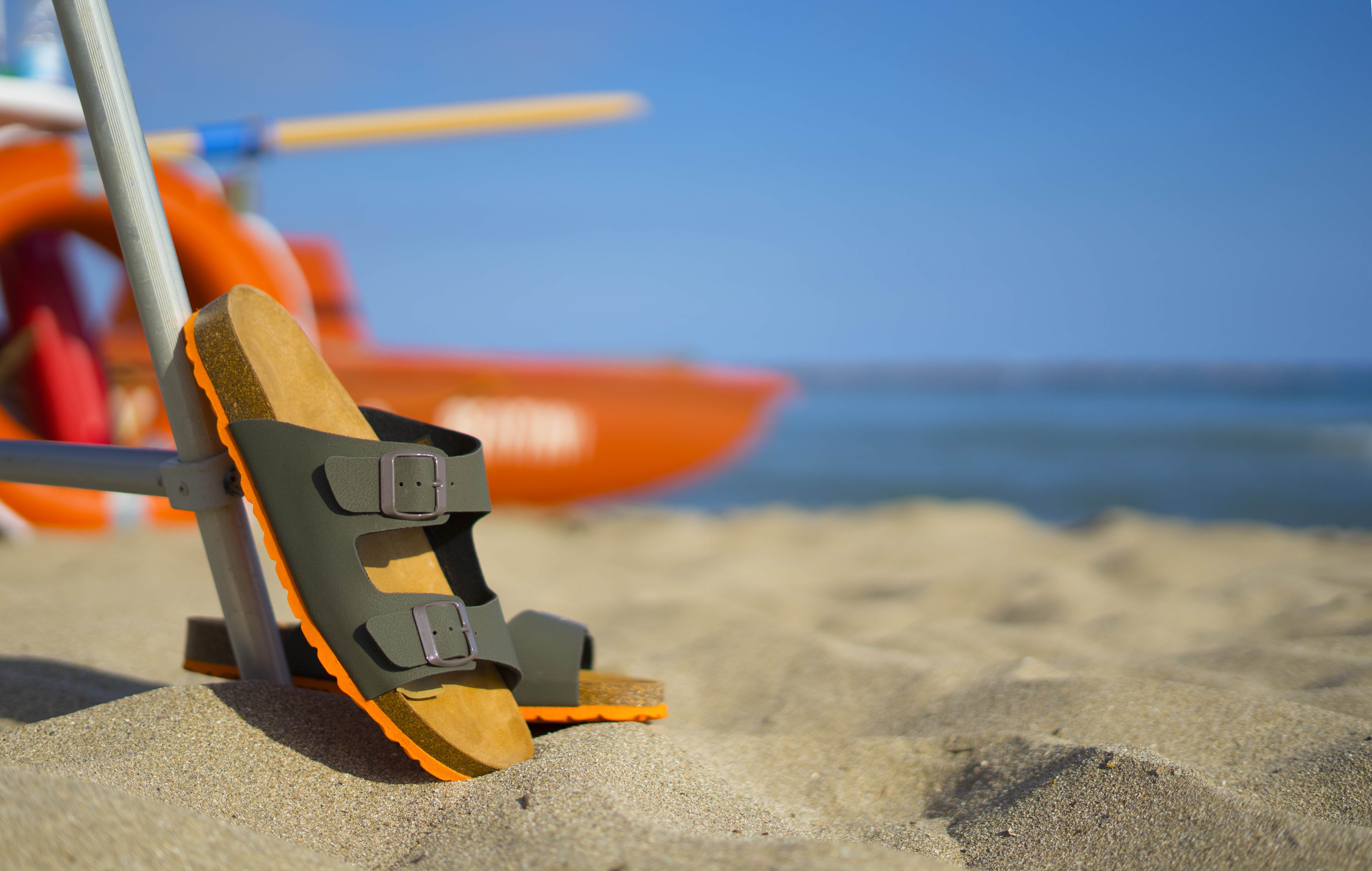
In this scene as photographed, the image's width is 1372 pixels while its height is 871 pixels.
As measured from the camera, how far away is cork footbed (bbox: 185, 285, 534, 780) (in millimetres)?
986

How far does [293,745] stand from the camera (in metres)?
1.05

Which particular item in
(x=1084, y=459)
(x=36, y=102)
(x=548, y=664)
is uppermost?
(x=36, y=102)

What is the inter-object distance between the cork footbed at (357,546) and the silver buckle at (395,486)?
0.08m

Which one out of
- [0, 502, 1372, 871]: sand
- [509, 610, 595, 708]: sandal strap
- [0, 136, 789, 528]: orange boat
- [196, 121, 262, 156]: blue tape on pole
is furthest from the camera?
[0, 136, 789, 528]: orange boat

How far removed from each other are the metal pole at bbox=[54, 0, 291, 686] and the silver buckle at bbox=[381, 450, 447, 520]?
222mm

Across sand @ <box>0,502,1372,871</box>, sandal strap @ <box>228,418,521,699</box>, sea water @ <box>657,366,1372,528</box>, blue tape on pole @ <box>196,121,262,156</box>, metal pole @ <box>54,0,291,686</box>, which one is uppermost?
blue tape on pole @ <box>196,121,262,156</box>

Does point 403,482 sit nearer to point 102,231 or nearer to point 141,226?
point 141,226

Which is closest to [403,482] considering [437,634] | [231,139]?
[437,634]

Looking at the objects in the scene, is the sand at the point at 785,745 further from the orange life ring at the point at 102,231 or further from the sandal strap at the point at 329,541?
the orange life ring at the point at 102,231

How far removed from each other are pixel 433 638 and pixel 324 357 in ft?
8.37

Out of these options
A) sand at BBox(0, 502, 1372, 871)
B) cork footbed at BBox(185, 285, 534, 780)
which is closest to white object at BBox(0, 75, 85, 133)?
sand at BBox(0, 502, 1372, 871)

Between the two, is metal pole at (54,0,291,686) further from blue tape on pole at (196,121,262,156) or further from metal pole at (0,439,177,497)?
blue tape on pole at (196,121,262,156)

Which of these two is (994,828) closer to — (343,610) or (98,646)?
(343,610)

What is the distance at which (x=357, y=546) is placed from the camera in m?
1.03
